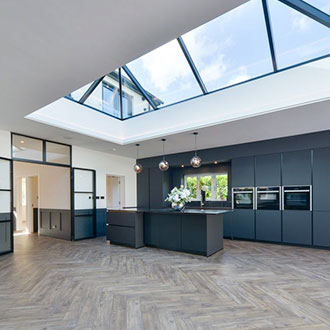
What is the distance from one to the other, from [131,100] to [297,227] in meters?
5.11

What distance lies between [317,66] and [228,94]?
150 cm

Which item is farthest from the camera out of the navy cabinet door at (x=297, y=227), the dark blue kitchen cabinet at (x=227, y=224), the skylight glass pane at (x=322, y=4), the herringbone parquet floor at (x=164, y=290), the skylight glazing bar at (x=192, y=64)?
the dark blue kitchen cabinet at (x=227, y=224)

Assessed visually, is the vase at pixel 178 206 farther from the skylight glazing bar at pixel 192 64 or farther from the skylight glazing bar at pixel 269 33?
the skylight glazing bar at pixel 269 33

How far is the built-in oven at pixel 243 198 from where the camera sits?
625 centimetres

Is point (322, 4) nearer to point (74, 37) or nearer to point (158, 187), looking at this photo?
point (74, 37)

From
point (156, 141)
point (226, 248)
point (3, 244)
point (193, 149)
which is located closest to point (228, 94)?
point (156, 141)

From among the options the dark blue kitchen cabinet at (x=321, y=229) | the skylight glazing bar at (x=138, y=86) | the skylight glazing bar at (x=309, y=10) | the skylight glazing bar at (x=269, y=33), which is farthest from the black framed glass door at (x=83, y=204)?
the skylight glazing bar at (x=309, y=10)

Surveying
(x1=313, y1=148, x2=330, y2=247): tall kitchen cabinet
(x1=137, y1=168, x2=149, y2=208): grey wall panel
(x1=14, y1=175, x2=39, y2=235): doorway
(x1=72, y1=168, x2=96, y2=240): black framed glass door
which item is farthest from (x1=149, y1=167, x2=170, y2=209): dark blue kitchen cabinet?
(x1=313, y1=148, x2=330, y2=247): tall kitchen cabinet

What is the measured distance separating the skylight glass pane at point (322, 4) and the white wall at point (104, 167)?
602 cm

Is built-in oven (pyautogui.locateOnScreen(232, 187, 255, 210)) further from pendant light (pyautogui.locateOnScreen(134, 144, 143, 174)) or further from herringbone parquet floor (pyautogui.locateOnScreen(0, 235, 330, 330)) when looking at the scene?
pendant light (pyautogui.locateOnScreen(134, 144, 143, 174))

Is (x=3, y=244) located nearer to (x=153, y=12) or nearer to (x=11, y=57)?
(x=11, y=57)

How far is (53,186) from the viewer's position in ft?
23.3

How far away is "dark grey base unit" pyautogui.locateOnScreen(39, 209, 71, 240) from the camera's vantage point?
6.64 meters

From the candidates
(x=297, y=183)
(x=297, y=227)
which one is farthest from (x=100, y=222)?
(x=297, y=183)
